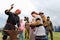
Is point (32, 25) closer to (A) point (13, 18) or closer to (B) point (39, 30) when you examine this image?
(B) point (39, 30)

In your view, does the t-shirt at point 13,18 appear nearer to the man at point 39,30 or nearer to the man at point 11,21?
the man at point 11,21

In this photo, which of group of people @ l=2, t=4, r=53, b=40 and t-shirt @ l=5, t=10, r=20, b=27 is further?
t-shirt @ l=5, t=10, r=20, b=27

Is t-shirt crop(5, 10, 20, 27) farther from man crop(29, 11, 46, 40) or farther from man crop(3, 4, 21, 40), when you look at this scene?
man crop(29, 11, 46, 40)

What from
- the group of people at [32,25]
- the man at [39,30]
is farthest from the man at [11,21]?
Answer: the man at [39,30]

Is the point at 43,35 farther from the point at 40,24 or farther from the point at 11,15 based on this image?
the point at 11,15

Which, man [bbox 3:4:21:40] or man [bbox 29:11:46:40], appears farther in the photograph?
man [bbox 3:4:21:40]

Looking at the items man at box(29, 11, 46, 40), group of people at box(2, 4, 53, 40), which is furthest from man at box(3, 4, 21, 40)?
man at box(29, 11, 46, 40)

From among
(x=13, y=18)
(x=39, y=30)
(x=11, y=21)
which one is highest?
(x=13, y=18)

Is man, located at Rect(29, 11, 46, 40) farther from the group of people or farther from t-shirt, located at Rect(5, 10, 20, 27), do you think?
t-shirt, located at Rect(5, 10, 20, 27)

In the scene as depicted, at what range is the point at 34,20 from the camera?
422 inches

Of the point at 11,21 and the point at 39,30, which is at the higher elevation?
the point at 11,21

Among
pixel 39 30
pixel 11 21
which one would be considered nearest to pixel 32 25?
pixel 39 30

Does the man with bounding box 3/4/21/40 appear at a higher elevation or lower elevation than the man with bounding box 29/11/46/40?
higher

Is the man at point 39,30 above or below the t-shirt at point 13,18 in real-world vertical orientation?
below
